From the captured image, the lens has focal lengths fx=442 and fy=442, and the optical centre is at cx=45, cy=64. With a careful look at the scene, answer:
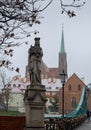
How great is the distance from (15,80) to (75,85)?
2791 centimetres

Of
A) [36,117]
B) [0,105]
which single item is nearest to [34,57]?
[36,117]

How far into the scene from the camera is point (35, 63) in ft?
71.8

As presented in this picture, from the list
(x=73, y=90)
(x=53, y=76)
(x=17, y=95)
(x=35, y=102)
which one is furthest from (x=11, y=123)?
(x=53, y=76)

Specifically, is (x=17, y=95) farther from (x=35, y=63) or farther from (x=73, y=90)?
(x=35, y=63)

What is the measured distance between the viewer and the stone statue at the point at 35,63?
71.0 ft

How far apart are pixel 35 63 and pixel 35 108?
2.26 meters

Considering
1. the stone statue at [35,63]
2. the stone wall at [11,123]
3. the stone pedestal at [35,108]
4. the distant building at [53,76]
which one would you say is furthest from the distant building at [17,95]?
the stone wall at [11,123]

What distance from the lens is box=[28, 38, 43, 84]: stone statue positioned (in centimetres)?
2164

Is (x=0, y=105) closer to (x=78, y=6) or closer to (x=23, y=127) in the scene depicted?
(x=23, y=127)

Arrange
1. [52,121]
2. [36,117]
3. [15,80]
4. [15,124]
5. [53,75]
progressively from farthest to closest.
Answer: [53,75] → [15,80] → [52,121] → [36,117] → [15,124]

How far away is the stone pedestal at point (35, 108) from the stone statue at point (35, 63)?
64 cm

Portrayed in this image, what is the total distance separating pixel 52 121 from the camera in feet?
74.2

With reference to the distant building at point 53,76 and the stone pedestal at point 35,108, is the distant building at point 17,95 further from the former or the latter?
the stone pedestal at point 35,108

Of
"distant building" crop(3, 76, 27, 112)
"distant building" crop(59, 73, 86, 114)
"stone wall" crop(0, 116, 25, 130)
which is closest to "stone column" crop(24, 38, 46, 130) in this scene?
"stone wall" crop(0, 116, 25, 130)
